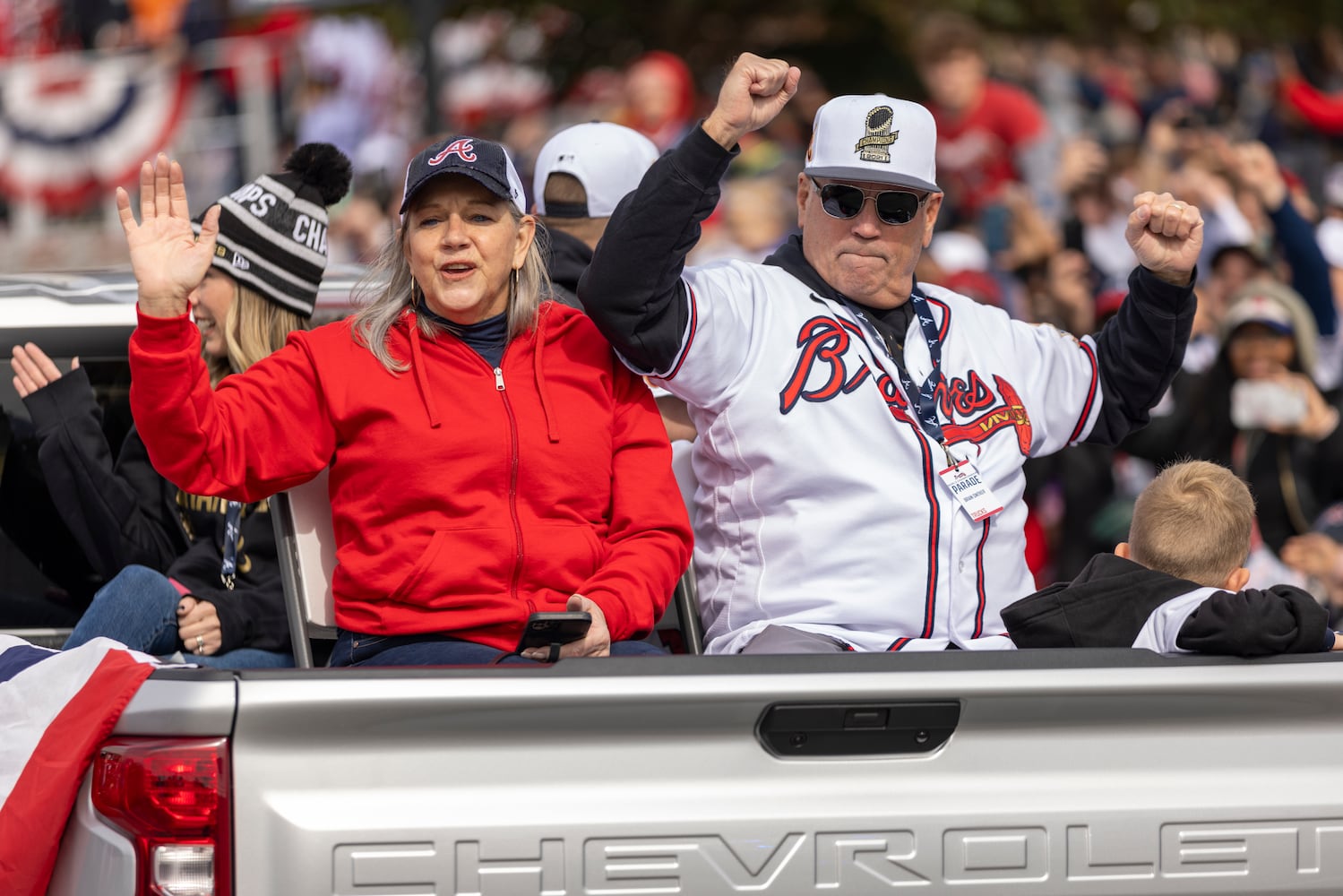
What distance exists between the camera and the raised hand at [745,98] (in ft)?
12.3

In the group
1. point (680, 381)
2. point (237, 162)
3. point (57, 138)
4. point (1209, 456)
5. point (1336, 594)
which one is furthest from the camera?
point (237, 162)

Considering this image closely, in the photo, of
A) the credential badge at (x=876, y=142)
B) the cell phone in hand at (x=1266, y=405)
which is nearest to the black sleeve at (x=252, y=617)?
the credential badge at (x=876, y=142)

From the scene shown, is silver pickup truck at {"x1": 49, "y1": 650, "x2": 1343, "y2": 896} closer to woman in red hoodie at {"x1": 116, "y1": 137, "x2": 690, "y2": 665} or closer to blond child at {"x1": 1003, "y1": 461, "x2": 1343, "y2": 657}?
blond child at {"x1": 1003, "y1": 461, "x2": 1343, "y2": 657}

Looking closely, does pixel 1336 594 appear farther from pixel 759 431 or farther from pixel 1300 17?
pixel 1300 17

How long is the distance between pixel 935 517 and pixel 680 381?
2.13 feet

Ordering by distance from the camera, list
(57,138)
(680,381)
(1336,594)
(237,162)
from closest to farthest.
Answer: (680,381) < (1336,594) < (57,138) < (237,162)

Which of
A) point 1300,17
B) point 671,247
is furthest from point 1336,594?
point 1300,17

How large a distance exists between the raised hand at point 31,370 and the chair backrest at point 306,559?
711 millimetres

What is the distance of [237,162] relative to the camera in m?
15.4

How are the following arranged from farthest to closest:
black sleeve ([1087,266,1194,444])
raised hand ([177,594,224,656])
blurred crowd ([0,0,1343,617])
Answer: blurred crowd ([0,0,1343,617]) → black sleeve ([1087,266,1194,444]) → raised hand ([177,594,224,656])

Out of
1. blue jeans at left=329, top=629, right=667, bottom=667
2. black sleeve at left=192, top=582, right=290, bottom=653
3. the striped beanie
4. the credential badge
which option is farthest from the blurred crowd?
the credential badge

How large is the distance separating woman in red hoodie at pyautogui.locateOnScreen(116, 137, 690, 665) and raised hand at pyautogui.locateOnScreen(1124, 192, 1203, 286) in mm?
1313

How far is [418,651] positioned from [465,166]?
1035 millimetres

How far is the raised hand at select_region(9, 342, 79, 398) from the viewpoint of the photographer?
421cm
